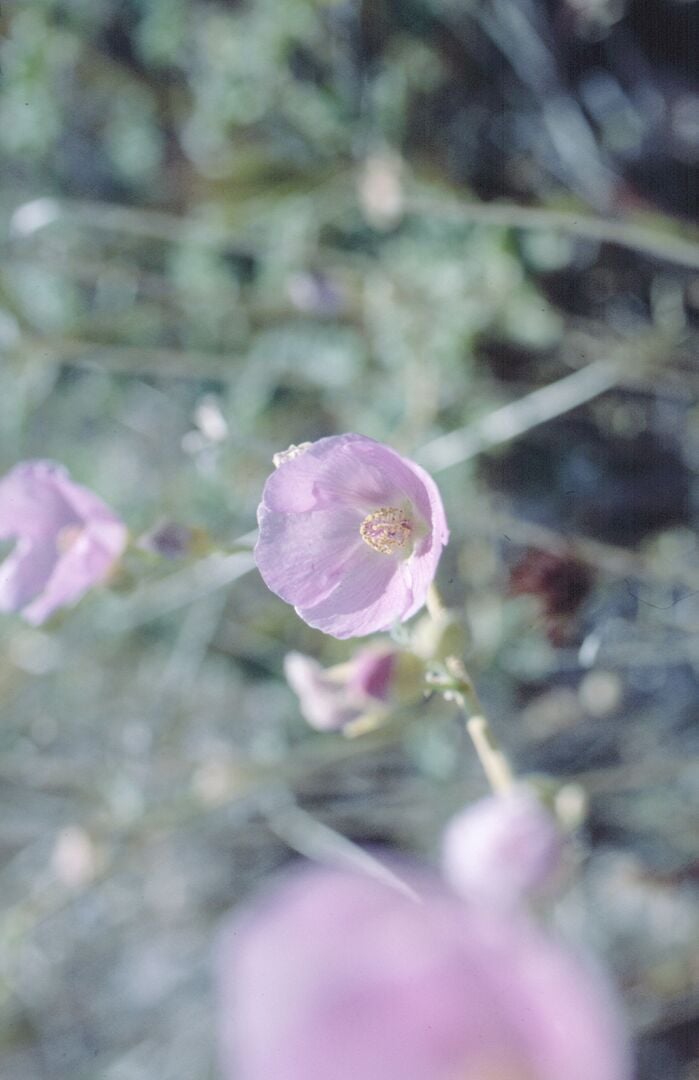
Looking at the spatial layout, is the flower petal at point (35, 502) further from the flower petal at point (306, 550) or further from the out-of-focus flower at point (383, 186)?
the out-of-focus flower at point (383, 186)

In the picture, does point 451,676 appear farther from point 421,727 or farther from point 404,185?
point 404,185

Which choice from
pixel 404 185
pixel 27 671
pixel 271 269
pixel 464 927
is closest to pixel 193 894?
pixel 27 671

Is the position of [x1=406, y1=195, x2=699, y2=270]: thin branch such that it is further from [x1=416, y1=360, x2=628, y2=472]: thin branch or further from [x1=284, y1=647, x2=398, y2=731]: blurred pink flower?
[x1=284, y1=647, x2=398, y2=731]: blurred pink flower

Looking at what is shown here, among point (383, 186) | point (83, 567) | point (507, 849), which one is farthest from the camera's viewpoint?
point (383, 186)

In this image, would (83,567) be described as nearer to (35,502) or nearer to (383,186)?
(35,502)

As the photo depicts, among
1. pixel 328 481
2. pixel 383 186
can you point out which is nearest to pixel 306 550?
pixel 328 481

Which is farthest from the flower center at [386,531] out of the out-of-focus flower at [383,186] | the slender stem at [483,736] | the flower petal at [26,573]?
the out-of-focus flower at [383,186]

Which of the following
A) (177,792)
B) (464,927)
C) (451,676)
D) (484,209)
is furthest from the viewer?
(177,792)
